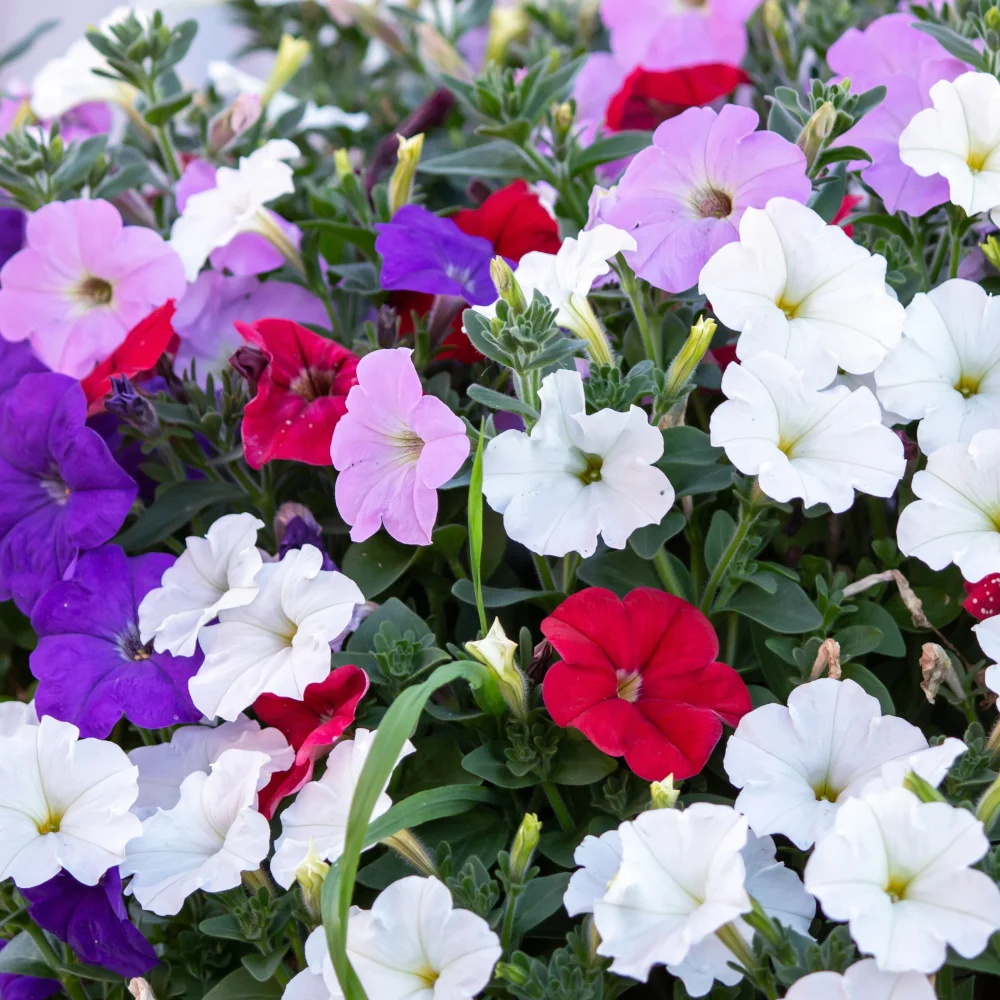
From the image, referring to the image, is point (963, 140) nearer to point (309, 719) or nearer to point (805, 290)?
point (805, 290)

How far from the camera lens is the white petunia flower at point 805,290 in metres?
0.56

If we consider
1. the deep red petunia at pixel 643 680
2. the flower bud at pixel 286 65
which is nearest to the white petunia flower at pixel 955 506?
the deep red petunia at pixel 643 680

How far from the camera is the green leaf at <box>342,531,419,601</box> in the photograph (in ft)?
2.13

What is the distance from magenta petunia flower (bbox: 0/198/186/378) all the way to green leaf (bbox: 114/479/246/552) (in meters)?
0.13

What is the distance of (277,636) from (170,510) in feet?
0.43

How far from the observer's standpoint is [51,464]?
71cm

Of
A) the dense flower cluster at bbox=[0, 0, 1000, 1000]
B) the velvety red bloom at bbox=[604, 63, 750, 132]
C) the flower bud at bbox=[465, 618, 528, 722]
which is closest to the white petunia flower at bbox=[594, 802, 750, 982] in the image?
the dense flower cluster at bbox=[0, 0, 1000, 1000]

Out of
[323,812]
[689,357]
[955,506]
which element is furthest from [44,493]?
[955,506]

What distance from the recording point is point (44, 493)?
72 centimetres

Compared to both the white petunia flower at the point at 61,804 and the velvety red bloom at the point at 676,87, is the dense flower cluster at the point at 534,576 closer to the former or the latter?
the white petunia flower at the point at 61,804

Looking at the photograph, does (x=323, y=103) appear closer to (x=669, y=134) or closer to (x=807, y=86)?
(x=807, y=86)

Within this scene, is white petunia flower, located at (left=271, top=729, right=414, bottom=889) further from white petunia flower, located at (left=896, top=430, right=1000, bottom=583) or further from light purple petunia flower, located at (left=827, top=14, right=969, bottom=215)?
light purple petunia flower, located at (left=827, top=14, right=969, bottom=215)

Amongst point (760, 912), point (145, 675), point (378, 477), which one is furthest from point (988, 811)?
point (145, 675)

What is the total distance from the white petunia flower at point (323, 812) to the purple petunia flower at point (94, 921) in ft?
0.28
